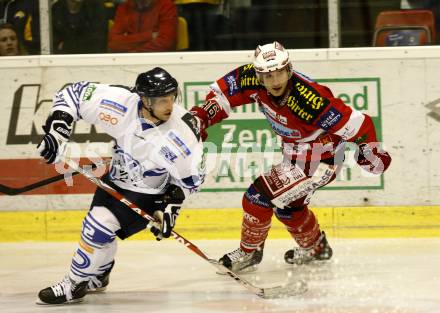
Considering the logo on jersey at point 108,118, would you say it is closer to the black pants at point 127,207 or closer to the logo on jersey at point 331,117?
the black pants at point 127,207

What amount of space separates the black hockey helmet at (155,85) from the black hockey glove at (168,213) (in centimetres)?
46

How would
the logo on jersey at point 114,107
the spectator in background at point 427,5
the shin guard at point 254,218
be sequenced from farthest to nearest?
1. the spectator in background at point 427,5
2. the shin guard at point 254,218
3. the logo on jersey at point 114,107

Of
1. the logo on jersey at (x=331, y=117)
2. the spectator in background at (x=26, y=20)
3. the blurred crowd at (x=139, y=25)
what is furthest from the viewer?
the spectator in background at (x=26, y=20)

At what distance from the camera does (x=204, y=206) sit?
6688 mm

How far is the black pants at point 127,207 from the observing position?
4934 mm

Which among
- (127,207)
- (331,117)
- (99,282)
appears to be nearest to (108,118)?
(127,207)

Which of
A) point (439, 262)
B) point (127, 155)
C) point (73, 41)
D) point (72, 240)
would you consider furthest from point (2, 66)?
point (439, 262)

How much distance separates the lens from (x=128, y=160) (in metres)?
4.99

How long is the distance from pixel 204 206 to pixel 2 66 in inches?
60.0

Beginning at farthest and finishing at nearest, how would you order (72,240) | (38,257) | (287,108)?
(72,240)
(38,257)
(287,108)

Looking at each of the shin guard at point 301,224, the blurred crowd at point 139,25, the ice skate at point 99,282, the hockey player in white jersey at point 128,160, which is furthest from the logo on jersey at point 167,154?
the blurred crowd at point 139,25

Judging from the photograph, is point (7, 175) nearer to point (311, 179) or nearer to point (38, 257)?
point (38, 257)

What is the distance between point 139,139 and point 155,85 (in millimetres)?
313

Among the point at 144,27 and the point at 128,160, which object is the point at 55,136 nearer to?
the point at 128,160
